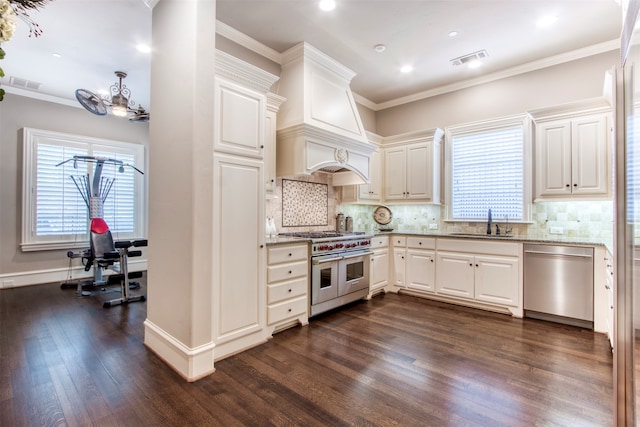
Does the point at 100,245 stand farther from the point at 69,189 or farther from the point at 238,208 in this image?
the point at 238,208

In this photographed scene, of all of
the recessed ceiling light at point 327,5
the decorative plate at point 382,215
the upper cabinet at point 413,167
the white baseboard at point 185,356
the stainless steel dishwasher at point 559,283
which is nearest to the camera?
the white baseboard at point 185,356

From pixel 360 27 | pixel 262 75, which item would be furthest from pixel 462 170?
pixel 262 75

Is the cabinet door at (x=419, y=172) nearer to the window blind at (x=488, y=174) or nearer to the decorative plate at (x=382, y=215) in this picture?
the window blind at (x=488, y=174)

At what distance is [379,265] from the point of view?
14.9 ft

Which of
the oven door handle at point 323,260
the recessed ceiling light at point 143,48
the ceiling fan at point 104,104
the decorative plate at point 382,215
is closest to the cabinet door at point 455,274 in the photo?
the decorative plate at point 382,215

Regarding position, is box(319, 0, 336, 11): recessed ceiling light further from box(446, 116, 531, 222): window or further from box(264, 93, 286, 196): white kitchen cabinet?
box(446, 116, 531, 222): window

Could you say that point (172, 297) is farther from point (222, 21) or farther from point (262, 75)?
point (222, 21)

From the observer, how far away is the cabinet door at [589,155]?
11.4 feet

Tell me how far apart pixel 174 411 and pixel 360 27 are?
3847 millimetres

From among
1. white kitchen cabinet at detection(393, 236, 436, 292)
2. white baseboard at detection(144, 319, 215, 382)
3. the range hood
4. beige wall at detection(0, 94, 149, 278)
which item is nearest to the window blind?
white kitchen cabinet at detection(393, 236, 436, 292)

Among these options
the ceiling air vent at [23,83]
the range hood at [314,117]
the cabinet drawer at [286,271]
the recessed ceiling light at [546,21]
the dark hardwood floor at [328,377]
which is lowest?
the dark hardwood floor at [328,377]

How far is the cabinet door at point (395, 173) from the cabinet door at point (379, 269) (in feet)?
3.22

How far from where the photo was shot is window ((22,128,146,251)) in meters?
4.96

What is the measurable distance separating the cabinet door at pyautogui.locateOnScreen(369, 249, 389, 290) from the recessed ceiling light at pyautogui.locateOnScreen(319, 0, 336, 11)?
119 inches
